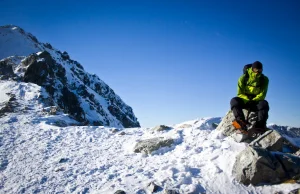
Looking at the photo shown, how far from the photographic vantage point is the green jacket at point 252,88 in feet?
26.5

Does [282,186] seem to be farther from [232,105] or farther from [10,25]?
[10,25]

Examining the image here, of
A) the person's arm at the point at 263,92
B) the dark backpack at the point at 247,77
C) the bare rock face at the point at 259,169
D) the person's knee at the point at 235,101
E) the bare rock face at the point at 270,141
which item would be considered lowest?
the bare rock face at the point at 259,169

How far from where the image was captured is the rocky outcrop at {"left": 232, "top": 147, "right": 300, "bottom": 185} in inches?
235

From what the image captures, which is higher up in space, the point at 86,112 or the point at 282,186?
the point at 86,112

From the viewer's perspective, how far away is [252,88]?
26.9 feet

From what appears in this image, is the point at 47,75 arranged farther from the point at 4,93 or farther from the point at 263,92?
the point at 263,92

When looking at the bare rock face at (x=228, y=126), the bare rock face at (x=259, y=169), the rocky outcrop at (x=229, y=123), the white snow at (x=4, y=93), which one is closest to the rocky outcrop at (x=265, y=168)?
the bare rock face at (x=259, y=169)

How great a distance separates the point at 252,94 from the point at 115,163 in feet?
20.5

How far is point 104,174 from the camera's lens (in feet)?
27.2

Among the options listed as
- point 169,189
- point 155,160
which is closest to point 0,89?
point 155,160

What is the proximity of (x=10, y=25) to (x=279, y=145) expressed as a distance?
111468mm

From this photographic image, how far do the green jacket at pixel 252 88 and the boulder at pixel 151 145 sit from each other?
383 centimetres

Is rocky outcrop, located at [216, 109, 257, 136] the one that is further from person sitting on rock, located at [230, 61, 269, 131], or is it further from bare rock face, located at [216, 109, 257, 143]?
person sitting on rock, located at [230, 61, 269, 131]

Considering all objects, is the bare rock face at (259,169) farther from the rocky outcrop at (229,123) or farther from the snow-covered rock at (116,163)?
the rocky outcrop at (229,123)
